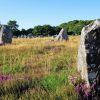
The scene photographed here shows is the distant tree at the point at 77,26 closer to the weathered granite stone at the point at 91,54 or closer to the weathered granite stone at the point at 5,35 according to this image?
the weathered granite stone at the point at 5,35

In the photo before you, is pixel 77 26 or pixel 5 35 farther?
pixel 77 26

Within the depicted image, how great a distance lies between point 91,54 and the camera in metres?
8.00

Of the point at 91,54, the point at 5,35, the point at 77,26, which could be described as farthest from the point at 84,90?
the point at 77,26

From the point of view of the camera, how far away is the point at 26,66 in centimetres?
1170

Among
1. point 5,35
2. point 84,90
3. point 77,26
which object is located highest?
point 5,35

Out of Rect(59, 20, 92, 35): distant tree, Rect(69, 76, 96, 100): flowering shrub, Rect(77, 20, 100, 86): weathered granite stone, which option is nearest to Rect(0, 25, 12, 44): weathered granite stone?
Rect(77, 20, 100, 86): weathered granite stone

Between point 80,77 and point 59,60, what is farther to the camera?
point 59,60

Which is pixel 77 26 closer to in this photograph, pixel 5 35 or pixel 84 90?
pixel 5 35

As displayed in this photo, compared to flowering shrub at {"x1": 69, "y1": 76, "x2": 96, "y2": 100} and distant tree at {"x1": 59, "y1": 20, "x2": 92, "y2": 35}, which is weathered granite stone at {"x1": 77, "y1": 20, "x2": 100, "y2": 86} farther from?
distant tree at {"x1": 59, "y1": 20, "x2": 92, "y2": 35}

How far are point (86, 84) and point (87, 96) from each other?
1.38 ft

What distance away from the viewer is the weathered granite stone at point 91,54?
7.91m

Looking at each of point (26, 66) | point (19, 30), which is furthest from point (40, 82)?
point (19, 30)

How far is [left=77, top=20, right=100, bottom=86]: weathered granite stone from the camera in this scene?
791 cm

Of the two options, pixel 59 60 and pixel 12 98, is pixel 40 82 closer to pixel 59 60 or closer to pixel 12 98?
pixel 12 98
